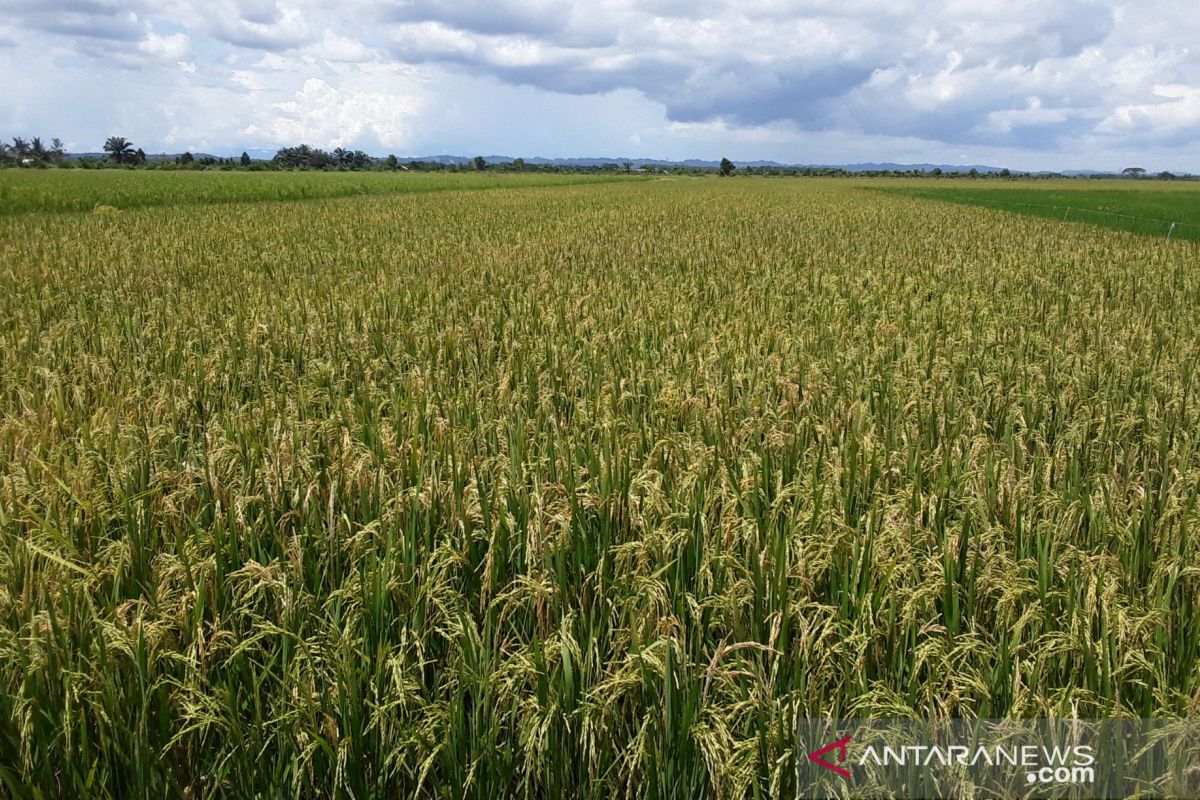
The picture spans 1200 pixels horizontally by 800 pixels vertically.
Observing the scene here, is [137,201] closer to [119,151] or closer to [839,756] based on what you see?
[839,756]

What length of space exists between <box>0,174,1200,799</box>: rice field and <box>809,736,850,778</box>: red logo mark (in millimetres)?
74

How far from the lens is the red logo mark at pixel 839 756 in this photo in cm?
192

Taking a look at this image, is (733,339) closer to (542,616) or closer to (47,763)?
(542,616)

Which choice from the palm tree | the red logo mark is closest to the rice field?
the red logo mark

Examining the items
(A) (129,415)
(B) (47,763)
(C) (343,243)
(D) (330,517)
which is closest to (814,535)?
(D) (330,517)

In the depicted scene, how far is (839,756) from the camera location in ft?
6.44

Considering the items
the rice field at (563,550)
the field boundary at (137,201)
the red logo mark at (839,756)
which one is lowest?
the red logo mark at (839,756)

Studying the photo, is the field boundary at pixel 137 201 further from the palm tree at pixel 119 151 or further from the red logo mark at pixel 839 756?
the palm tree at pixel 119 151

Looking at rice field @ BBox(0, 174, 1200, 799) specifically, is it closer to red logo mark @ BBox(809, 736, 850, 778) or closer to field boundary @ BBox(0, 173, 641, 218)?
red logo mark @ BBox(809, 736, 850, 778)

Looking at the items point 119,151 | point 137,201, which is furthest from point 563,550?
point 119,151

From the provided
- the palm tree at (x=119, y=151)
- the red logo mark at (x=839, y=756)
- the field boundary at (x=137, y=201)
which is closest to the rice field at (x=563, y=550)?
the red logo mark at (x=839, y=756)

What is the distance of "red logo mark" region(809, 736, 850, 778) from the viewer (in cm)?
192

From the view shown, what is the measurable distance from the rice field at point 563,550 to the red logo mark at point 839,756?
0.07 m

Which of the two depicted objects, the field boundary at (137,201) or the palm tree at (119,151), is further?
the palm tree at (119,151)
